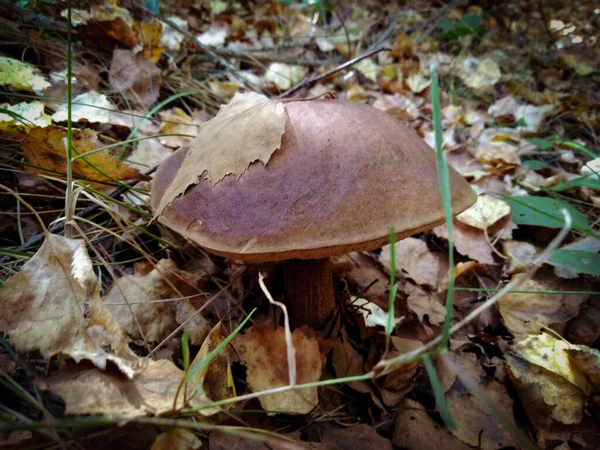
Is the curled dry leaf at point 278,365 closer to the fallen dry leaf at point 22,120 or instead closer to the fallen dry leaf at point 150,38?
the fallen dry leaf at point 22,120

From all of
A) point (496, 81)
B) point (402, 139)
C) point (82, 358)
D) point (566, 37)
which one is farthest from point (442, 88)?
point (82, 358)

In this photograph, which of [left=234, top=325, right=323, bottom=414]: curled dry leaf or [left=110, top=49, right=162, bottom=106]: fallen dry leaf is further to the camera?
[left=110, top=49, right=162, bottom=106]: fallen dry leaf

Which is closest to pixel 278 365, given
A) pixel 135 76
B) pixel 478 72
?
pixel 135 76

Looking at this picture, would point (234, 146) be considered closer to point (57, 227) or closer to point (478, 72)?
point (57, 227)

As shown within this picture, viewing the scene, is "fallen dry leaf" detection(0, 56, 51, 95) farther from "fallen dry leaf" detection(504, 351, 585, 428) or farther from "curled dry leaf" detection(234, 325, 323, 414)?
"fallen dry leaf" detection(504, 351, 585, 428)

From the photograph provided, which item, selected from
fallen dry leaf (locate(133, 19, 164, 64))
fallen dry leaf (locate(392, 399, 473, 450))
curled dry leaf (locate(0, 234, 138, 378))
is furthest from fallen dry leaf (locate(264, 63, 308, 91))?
fallen dry leaf (locate(392, 399, 473, 450))
